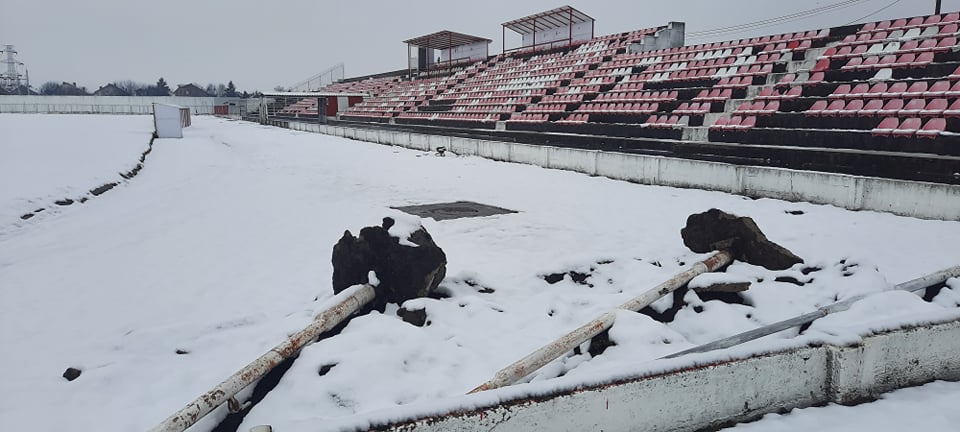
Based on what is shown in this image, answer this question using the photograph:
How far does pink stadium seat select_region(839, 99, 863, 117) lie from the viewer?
33.7ft

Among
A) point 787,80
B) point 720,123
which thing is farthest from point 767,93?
point 720,123

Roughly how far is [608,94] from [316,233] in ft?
45.1

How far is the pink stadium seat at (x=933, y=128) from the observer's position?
8.62m

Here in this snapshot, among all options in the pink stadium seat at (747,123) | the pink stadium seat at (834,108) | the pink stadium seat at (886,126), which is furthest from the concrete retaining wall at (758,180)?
the pink stadium seat at (834,108)

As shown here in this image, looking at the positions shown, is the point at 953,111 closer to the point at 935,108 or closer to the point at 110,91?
the point at 935,108

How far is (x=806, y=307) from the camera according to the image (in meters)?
4.51

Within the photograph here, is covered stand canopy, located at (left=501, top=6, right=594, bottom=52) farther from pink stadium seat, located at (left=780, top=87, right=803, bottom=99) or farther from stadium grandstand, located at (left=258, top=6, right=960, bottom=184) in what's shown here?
pink stadium seat, located at (left=780, top=87, right=803, bottom=99)

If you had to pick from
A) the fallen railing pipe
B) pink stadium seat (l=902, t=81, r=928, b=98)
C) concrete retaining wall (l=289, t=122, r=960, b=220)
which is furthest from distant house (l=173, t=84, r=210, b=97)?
the fallen railing pipe

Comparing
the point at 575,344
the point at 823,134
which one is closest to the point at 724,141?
the point at 823,134

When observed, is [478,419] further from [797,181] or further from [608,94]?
[608,94]

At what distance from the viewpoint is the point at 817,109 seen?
11062 mm

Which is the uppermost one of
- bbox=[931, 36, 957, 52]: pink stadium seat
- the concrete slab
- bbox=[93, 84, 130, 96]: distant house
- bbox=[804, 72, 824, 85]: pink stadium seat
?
bbox=[93, 84, 130, 96]: distant house

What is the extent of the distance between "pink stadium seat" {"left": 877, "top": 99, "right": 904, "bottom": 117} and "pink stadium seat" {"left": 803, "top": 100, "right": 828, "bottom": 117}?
40.9 inches

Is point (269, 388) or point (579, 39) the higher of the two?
point (579, 39)
